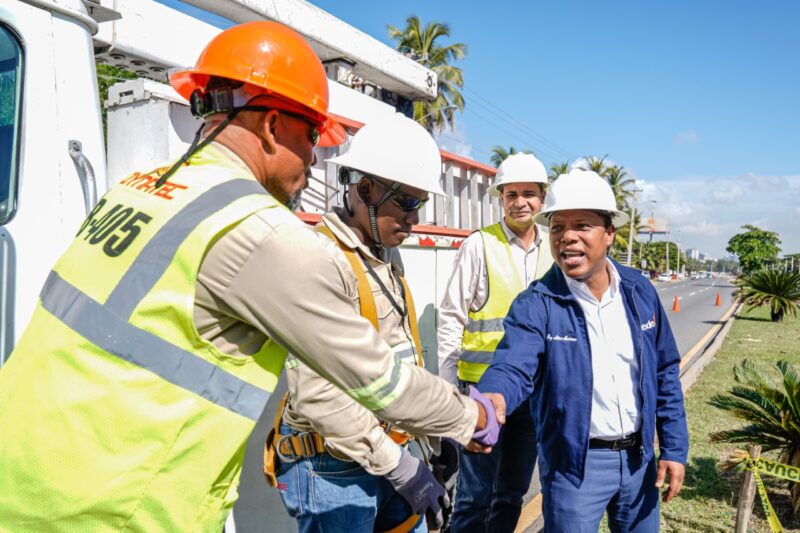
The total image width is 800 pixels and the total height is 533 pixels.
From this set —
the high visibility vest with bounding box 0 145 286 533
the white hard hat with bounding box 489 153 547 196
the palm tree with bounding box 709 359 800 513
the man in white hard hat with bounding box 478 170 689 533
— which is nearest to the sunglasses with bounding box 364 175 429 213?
the man in white hard hat with bounding box 478 170 689 533

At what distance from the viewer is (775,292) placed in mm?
18391

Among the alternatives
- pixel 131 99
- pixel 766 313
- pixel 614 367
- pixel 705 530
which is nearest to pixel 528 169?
pixel 614 367

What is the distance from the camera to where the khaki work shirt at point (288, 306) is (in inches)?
49.5

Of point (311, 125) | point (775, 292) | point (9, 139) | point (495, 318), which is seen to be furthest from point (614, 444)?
point (775, 292)

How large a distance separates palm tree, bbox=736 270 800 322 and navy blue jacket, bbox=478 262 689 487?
17852 mm

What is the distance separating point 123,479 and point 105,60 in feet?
6.37

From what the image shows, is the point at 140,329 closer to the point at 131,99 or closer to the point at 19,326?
the point at 19,326

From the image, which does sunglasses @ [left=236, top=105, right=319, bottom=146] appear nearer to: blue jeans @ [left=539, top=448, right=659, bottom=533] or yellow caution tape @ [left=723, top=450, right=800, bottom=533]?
blue jeans @ [left=539, top=448, right=659, bottom=533]

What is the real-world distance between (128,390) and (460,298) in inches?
97.9

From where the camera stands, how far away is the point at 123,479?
122 cm

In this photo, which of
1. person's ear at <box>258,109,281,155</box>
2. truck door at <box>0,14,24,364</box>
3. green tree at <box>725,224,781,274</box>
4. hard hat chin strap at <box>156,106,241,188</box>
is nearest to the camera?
hard hat chin strap at <box>156,106,241,188</box>

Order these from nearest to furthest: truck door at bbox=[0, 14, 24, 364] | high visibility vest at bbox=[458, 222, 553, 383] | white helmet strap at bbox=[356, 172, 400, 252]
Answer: truck door at bbox=[0, 14, 24, 364] < white helmet strap at bbox=[356, 172, 400, 252] < high visibility vest at bbox=[458, 222, 553, 383]

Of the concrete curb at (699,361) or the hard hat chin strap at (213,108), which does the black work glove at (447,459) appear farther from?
the concrete curb at (699,361)

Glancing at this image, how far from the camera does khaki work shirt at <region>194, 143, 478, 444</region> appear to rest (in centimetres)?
126
